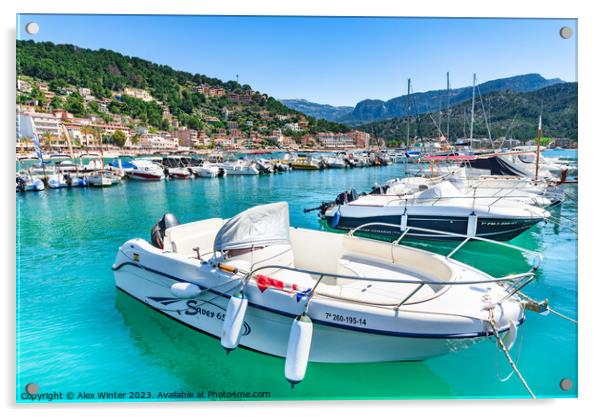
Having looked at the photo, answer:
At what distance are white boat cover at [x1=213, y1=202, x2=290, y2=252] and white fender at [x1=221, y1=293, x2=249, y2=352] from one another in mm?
652

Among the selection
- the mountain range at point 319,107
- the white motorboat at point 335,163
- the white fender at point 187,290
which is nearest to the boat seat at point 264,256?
the white fender at point 187,290

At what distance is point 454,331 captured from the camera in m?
2.86

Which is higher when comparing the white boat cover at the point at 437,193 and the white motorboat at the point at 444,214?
the white boat cover at the point at 437,193

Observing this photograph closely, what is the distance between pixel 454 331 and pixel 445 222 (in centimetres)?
575

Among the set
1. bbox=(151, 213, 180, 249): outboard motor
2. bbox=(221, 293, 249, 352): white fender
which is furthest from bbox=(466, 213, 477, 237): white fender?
bbox=(221, 293, 249, 352): white fender

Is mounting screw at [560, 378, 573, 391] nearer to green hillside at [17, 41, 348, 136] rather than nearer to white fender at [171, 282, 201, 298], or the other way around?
white fender at [171, 282, 201, 298]

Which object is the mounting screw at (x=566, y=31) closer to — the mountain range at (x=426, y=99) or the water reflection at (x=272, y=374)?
the mountain range at (x=426, y=99)

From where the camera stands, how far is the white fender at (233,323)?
3059 mm

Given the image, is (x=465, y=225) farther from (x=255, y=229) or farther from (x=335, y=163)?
(x=335, y=163)

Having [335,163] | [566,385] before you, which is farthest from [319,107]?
[335,163]

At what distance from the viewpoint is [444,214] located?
814cm
